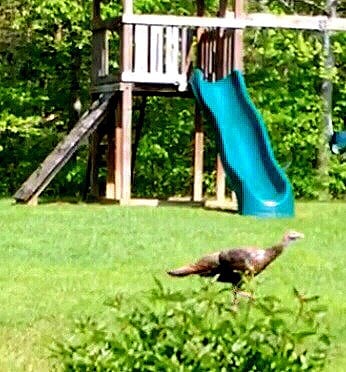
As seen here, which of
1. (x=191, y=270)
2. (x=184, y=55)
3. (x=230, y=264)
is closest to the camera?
(x=191, y=270)

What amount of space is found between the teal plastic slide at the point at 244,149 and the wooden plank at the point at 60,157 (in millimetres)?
1321

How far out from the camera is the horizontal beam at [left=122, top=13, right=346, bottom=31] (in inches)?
646

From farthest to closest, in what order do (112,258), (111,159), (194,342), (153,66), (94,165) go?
(94,165)
(111,159)
(153,66)
(112,258)
(194,342)

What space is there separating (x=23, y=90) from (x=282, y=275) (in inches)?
530

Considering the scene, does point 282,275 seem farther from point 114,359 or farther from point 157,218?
point 114,359

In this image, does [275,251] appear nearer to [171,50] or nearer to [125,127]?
[125,127]

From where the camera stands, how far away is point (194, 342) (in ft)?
12.7

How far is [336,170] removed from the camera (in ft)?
74.2

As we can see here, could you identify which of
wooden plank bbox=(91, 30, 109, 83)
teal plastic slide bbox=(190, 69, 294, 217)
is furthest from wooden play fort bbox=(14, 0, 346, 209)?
teal plastic slide bbox=(190, 69, 294, 217)

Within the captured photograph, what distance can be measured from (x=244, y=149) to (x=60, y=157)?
7.74 feet

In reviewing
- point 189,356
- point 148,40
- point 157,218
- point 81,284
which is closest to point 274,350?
point 189,356

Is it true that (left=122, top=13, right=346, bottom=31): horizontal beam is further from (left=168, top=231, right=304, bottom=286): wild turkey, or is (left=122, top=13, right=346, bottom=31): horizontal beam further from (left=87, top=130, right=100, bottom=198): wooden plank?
(left=168, top=231, right=304, bottom=286): wild turkey

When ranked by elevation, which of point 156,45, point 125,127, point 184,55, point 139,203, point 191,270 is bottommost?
point 139,203

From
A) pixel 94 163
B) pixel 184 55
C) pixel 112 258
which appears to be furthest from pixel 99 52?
pixel 112 258
